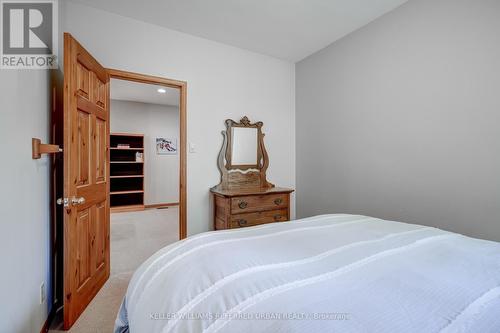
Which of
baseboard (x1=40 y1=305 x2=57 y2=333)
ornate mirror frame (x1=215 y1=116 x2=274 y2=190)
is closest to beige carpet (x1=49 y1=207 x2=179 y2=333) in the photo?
baseboard (x1=40 y1=305 x2=57 y2=333)

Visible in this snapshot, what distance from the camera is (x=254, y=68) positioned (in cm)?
336

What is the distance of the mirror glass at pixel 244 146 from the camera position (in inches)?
125

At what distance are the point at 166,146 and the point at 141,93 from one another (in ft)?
5.21

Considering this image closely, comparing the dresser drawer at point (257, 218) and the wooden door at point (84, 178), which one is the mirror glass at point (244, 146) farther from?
the wooden door at point (84, 178)

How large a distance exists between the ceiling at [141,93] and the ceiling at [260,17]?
218 cm

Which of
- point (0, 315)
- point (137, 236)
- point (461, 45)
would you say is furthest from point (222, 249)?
point (137, 236)

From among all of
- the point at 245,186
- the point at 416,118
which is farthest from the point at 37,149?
the point at 416,118

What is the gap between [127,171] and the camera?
5.96 m

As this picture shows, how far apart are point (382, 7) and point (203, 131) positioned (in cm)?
229

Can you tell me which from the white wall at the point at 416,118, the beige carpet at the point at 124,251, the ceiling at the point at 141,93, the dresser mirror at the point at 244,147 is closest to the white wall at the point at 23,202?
the beige carpet at the point at 124,251

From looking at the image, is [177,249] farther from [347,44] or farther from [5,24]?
[347,44]

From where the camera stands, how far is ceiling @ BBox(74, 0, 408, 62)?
231 cm

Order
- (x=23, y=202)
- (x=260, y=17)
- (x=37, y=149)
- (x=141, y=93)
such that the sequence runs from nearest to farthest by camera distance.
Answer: (x=23, y=202), (x=37, y=149), (x=260, y=17), (x=141, y=93)

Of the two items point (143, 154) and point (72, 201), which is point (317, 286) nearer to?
point (72, 201)
